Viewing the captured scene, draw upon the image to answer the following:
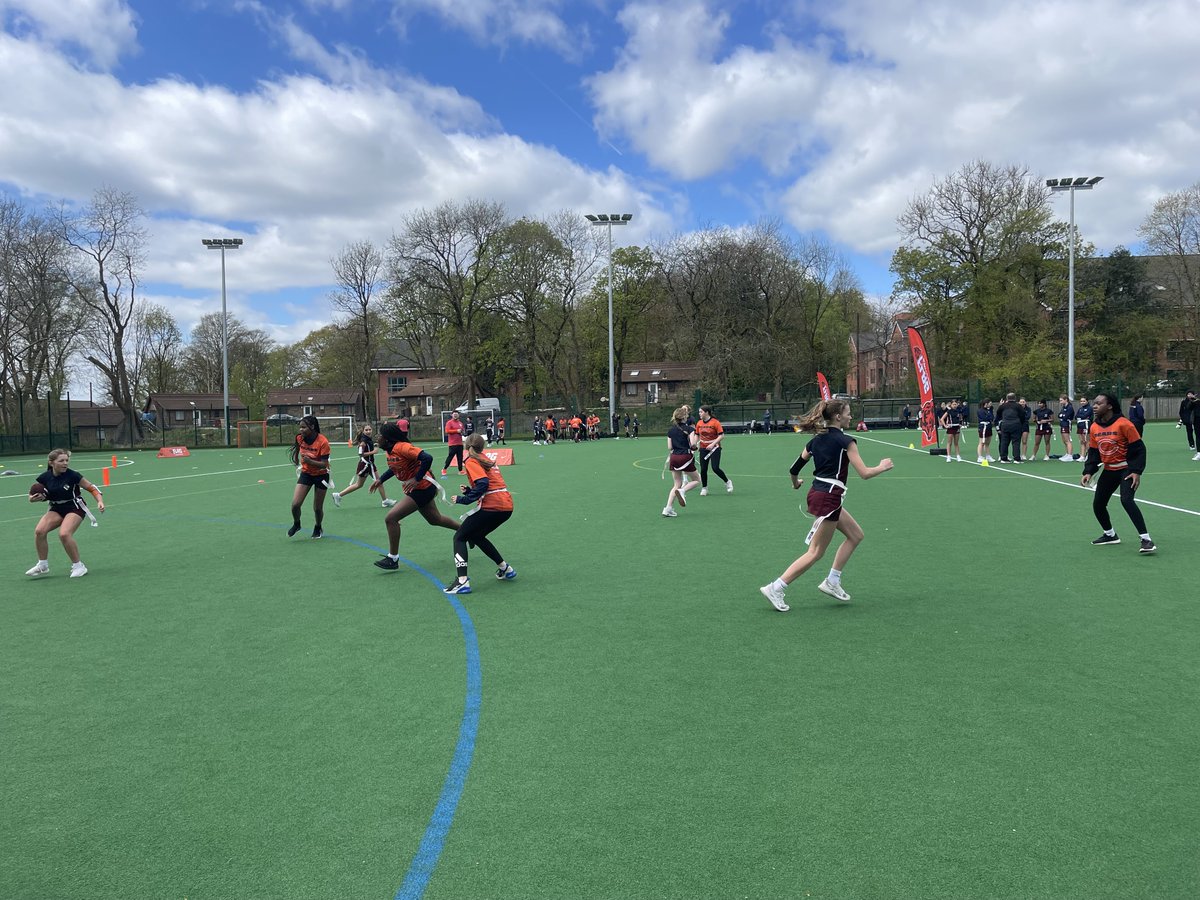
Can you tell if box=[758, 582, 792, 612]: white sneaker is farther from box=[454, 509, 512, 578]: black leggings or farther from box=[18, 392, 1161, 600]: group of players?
box=[454, 509, 512, 578]: black leggings

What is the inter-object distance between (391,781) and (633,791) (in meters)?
1.25

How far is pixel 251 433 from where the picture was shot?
49.1m

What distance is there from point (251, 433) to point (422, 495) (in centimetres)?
4453

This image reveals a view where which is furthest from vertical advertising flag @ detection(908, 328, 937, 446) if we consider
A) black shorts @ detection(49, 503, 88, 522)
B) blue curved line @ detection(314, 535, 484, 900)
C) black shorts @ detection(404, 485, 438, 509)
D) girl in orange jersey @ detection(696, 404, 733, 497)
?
black shorts @ detection(49, 503, 88, 522)

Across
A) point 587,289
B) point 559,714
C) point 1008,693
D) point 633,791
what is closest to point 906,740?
point 1008,693

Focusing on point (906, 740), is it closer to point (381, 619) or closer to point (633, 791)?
point (633, 791)

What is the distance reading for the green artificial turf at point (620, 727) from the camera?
3.29m

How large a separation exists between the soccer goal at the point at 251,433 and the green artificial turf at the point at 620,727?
40.2 metres

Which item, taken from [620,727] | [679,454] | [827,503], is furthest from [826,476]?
[679,454]

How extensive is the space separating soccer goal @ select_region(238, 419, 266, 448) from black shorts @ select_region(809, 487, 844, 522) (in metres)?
45.9

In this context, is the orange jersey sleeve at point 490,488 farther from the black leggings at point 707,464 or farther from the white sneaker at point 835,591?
the black leggings at point 707,464

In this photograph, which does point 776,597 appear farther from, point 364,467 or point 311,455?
point 364,467

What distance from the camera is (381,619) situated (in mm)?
7289

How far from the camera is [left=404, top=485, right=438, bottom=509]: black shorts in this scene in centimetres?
906
